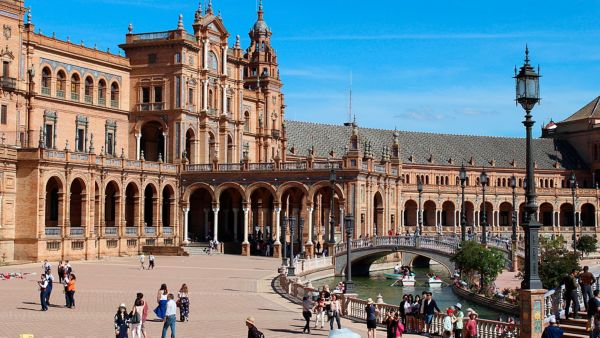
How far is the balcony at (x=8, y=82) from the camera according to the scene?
223 ft

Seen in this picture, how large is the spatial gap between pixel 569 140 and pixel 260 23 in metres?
57.3

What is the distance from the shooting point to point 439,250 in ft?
217

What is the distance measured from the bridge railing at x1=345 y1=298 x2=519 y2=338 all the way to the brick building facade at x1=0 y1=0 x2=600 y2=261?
28926 millimetres

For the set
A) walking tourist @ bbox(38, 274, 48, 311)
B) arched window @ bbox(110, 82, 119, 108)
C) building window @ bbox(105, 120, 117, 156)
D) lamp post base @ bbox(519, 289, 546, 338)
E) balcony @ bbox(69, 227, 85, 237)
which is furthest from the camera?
arched window @ bbox(110, 82, 119, 108)

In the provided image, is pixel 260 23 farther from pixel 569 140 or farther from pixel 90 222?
pixel 569 140

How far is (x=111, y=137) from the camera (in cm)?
8344

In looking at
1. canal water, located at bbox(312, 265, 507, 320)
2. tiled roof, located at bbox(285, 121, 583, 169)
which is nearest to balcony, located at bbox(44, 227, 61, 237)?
canal water, located at bbox(312, 265, 507, 320)

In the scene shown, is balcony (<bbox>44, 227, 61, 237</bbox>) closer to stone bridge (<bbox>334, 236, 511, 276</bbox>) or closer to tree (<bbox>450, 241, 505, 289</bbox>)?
stone bridge (<bbox>334, 236, 511, 276</bbox>)

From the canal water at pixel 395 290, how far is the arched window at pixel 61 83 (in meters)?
28.8

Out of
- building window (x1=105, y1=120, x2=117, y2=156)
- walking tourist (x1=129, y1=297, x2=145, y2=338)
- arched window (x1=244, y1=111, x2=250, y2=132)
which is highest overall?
arched window (x1=244, y1=111, x2=250, y2=132)

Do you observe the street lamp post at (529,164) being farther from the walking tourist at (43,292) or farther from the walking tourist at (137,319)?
the walking tourist at (43,292)

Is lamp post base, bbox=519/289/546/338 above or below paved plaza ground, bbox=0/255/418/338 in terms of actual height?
above

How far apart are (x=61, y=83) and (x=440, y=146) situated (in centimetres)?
6848

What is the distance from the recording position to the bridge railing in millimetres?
28547
